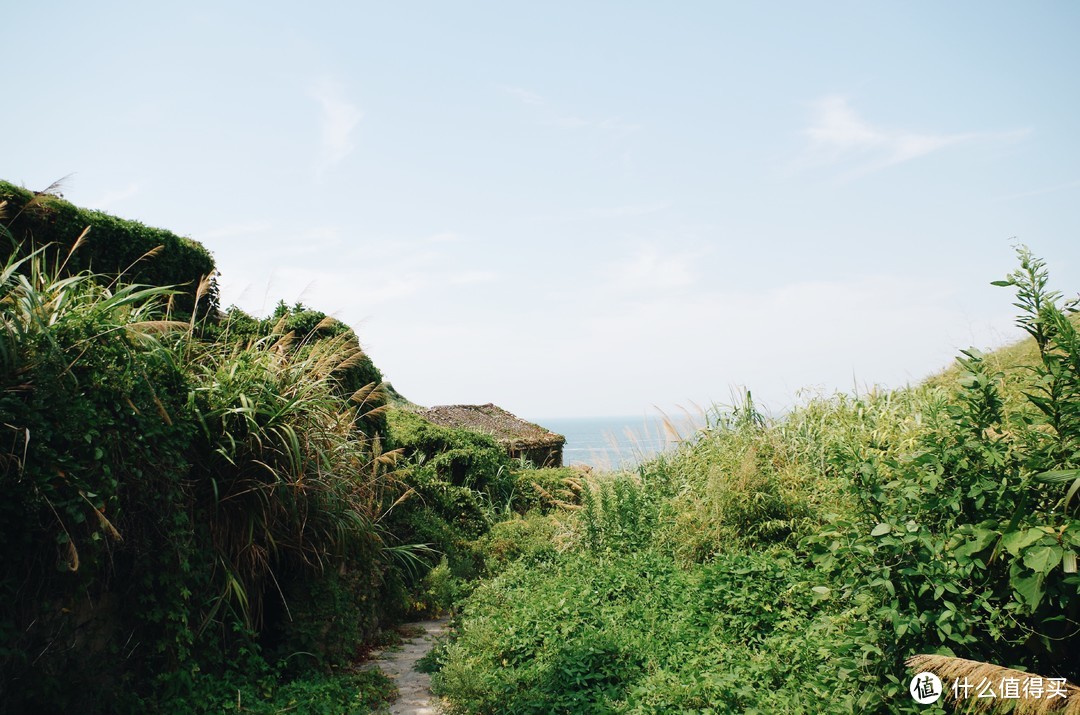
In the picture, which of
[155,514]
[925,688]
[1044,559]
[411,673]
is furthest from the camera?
[411,673]

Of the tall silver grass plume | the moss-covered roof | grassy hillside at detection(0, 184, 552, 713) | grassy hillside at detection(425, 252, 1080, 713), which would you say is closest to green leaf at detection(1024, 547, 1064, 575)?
grassy hillside at detection(425, 252, 1080, 713)

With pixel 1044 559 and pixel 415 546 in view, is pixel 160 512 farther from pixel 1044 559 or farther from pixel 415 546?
pixel 1044 559

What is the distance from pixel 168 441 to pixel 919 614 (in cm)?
417

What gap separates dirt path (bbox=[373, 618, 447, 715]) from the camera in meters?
4.72

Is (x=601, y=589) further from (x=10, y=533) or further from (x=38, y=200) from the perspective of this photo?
(x=38, y=200)

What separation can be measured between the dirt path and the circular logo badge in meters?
2.94

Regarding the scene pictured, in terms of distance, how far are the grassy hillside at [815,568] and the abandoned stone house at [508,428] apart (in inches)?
248

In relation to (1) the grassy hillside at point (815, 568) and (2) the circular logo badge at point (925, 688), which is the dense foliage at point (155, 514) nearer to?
(1) the grassy hillside at point (815, 568)

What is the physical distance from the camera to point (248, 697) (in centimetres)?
414

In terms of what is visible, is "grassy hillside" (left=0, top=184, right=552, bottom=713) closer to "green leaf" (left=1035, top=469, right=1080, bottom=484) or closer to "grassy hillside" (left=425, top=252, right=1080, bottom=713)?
"grassy hillside" (left=425, top=252, right=1080, bottom=713)

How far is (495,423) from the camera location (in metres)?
15.1

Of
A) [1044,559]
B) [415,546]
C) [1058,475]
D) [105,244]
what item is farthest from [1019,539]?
[105,244]

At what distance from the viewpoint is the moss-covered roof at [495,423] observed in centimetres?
1430

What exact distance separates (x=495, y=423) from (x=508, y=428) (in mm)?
311
